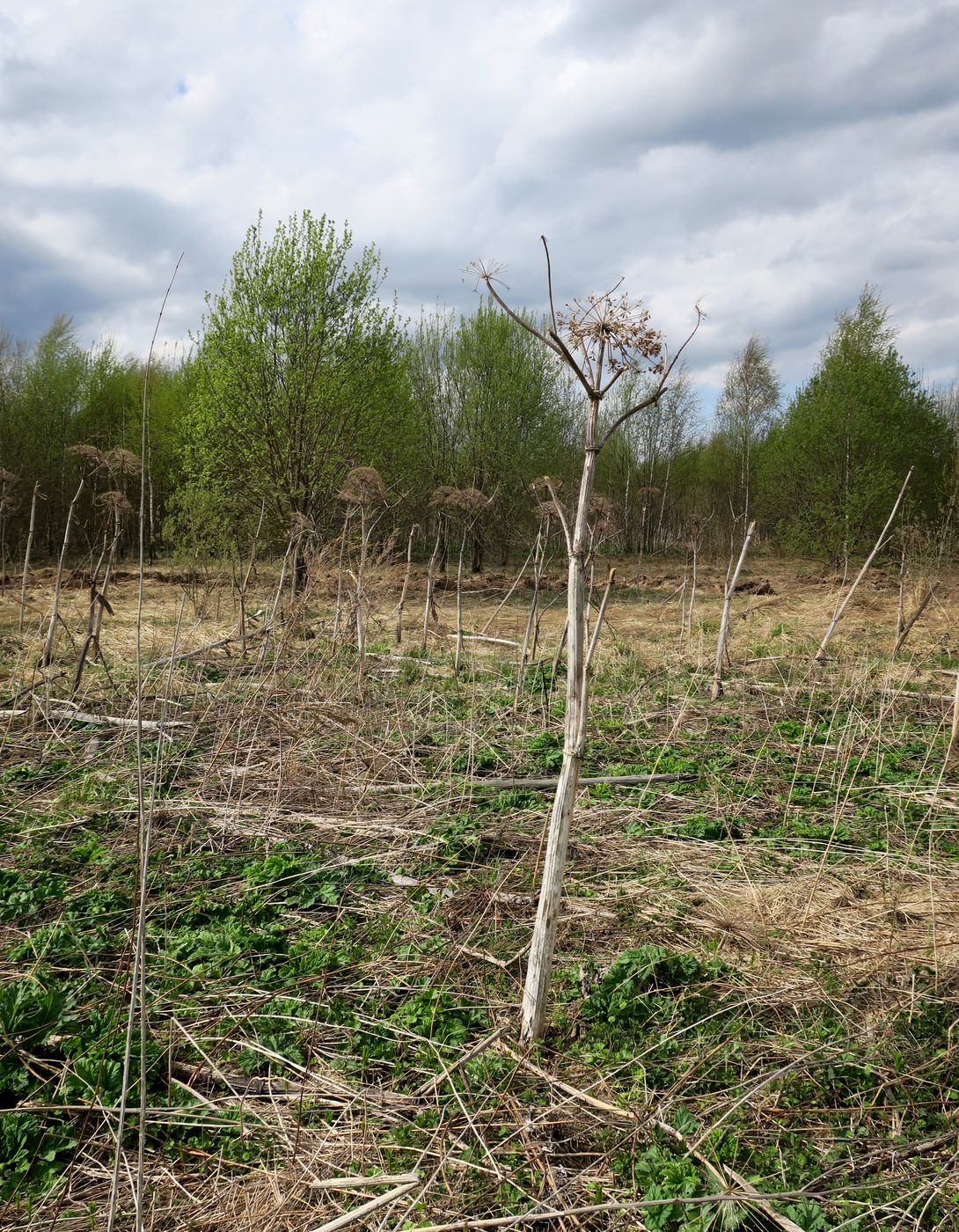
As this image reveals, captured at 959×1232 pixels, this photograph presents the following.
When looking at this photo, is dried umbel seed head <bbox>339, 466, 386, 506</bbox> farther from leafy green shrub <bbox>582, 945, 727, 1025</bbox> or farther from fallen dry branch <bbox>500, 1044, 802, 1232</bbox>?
fallen dry branch <bbox>500, 1044, 802, 1232</bbox>

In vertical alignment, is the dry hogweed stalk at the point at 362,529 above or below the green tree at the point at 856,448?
below

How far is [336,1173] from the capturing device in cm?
200

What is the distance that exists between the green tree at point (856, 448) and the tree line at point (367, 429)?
51 millimetres

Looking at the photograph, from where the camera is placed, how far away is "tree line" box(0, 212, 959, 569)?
577 inches

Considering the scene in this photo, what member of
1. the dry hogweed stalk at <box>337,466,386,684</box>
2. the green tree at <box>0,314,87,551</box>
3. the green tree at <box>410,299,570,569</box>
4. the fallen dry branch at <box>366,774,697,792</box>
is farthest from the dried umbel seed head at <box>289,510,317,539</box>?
the green tree at <box>0,314,87,551</box>

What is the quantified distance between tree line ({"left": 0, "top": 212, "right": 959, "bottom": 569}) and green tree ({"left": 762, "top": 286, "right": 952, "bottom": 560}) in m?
0.05

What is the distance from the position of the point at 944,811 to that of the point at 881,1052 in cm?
252

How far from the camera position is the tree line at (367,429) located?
48.1 ft

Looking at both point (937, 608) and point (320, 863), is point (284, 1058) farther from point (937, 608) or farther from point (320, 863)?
point (937, 608)

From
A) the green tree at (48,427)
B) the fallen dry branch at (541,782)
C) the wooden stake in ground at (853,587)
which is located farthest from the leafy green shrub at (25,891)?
the green tree at (48,427)

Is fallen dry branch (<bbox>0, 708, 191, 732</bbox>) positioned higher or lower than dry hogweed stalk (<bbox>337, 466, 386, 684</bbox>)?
lower

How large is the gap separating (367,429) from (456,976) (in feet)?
44.5

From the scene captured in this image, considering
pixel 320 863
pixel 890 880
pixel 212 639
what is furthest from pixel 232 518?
pixel 890 880

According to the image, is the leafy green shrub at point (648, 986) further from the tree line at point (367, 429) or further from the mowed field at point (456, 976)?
the tree line at point (367, 429)
